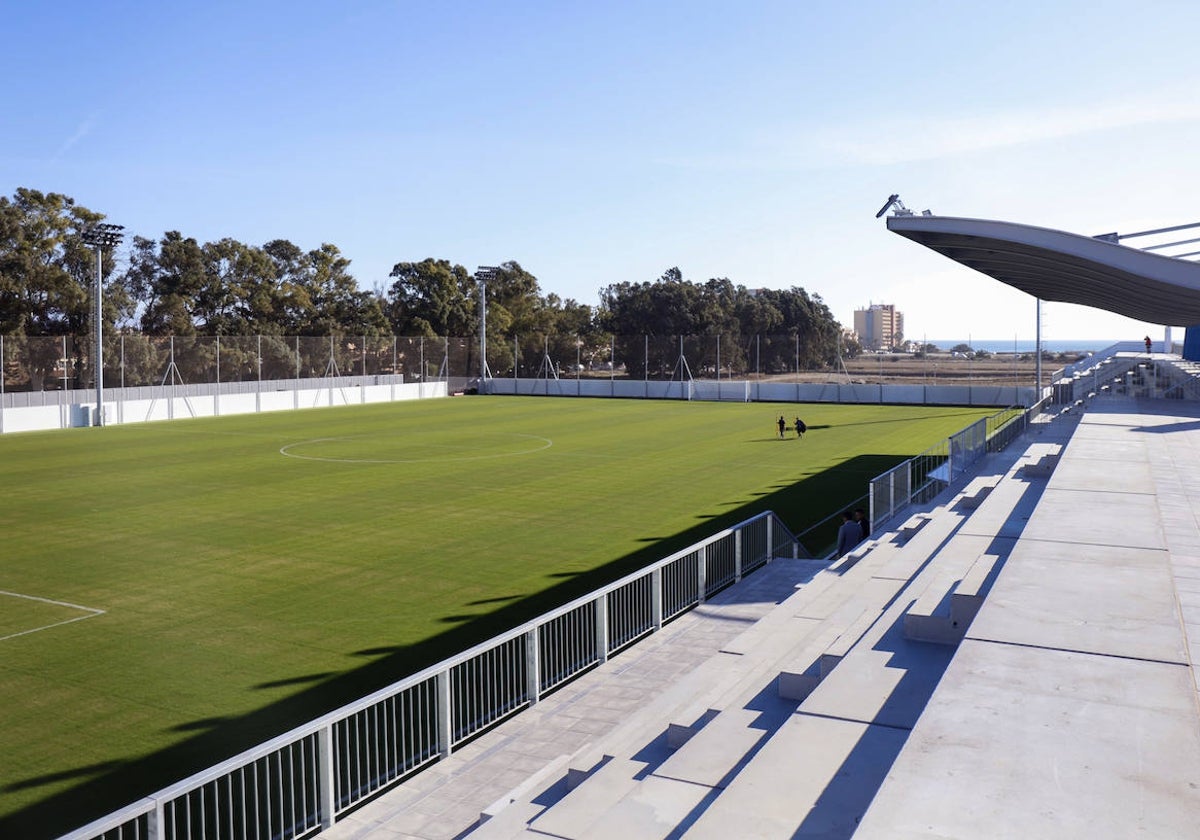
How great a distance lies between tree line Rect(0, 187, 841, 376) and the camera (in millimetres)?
63812

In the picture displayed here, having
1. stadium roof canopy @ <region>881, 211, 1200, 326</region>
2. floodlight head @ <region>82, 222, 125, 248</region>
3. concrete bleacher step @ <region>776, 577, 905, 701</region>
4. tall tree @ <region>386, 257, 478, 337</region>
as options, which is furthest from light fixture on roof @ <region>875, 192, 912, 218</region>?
tall tree @ <region>386, 257, 478, 337</region>

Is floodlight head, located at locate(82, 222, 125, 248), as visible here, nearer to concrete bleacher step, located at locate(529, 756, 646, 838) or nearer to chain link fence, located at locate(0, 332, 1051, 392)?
chain link fence, located at locate(0, 332, 1051, 392)

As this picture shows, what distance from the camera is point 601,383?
247 feet

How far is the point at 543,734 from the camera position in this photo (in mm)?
9562

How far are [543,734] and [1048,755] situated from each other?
16.6 feet

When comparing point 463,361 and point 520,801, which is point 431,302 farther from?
point 520,801

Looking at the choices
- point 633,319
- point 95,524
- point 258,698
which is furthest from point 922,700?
point 633,319

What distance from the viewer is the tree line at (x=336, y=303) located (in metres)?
63.8

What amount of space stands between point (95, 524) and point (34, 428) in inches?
1079

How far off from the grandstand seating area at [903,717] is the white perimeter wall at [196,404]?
41.8m

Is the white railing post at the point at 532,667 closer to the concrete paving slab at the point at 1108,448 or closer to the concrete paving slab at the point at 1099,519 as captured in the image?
the concrete paving slab at the point at 1099,519

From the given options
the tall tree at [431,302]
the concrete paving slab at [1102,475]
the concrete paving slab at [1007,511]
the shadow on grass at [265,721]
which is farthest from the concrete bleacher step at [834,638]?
the tall tree at [431,302]

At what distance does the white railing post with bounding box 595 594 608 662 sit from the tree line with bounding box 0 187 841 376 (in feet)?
185

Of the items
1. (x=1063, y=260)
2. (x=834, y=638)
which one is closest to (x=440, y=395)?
(x=1063, y=260)
